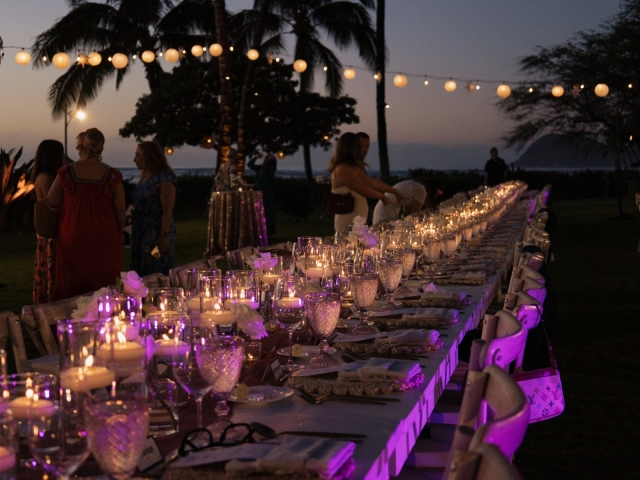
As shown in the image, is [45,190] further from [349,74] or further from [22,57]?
[349,74]

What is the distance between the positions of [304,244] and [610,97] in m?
28.6

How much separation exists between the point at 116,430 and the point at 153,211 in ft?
16.9

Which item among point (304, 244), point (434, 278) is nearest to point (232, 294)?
point (304, 244)

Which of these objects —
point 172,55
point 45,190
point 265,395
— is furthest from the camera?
point 172,55

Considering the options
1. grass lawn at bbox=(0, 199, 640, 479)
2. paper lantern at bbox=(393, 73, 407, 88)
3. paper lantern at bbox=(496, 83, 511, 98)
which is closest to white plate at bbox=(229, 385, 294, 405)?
grass lawn at bbox=(0, 199, 640, 479)

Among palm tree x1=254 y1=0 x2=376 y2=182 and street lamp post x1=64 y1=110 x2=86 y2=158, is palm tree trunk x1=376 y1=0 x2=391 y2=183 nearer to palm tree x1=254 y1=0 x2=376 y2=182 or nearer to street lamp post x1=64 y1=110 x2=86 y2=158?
palm tree x1=254 y1=0 x2=376 y2=182

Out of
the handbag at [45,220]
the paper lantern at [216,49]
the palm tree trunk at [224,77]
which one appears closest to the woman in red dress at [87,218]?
the handbag at [45,220]

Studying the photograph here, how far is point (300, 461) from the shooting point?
1.48 meters

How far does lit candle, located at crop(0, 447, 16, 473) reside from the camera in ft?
4.61

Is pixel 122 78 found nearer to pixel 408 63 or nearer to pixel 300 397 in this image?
pixel 408 63

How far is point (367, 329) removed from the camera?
9.53 feet

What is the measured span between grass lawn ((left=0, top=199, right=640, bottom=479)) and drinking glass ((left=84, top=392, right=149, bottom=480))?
286 centimetres

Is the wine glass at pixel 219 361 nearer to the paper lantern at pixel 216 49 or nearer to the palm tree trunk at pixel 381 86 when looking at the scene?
the paper lantern at pixel 216 49

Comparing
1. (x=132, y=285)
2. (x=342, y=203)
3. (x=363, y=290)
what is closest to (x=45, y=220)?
(x=342, y=203)
